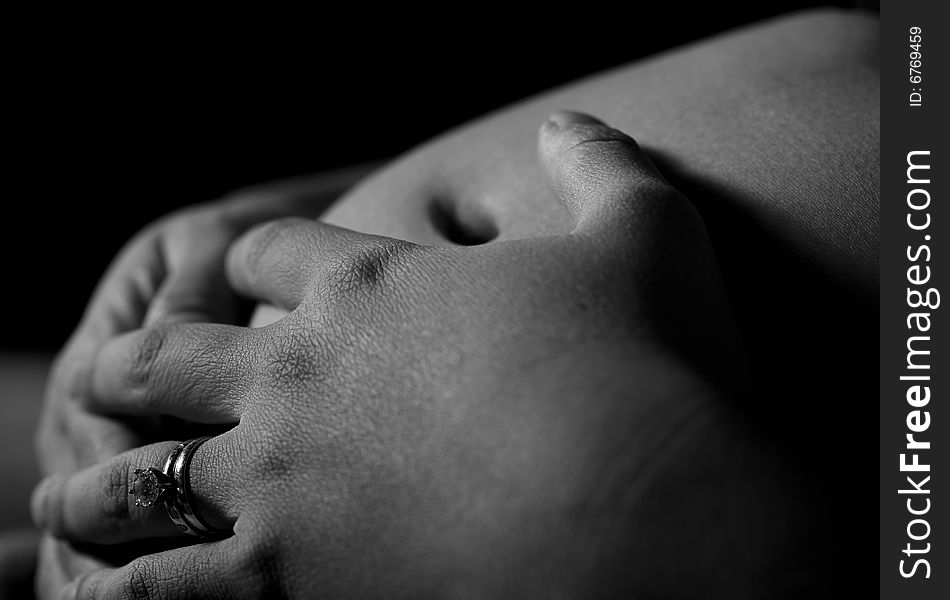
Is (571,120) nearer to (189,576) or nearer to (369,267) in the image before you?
(369,267)

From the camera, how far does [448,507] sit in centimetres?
40

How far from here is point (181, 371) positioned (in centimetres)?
54

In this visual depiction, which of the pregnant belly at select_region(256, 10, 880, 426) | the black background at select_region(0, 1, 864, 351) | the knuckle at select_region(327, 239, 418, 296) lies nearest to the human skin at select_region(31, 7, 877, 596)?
the pregnant belly at select_region(256, 10, 880, 426)

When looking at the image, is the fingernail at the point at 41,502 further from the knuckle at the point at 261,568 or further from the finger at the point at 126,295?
the knuckle at the point at 261,568

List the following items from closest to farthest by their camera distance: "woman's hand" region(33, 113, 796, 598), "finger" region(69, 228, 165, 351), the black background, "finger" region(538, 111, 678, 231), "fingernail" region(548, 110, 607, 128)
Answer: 1. "woman's hand" region(33, 113, 796, 598)
2. "finger" region(538, 111, 678, 231)
3. "fingernail" region(548, 110, 607, 128)
4. "finger" region(69, 228, 165, 351)
5. the black background

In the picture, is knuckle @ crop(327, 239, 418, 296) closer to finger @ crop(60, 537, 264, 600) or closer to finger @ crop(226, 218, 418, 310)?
finger @ crop(226, 218, 418, 310)

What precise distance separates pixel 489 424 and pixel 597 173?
0.20 meters

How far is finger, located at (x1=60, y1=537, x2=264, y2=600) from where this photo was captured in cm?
45

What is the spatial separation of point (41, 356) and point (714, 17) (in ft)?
3.64

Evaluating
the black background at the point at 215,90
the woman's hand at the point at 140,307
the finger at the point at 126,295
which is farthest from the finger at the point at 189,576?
the black background at the point at 215,90

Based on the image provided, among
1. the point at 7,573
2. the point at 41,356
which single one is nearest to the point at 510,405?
the point at 7,573

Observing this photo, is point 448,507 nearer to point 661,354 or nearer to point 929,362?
point 661,354

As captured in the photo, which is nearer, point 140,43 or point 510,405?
point 510,405

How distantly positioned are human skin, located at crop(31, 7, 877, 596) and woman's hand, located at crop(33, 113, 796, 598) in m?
0.07
